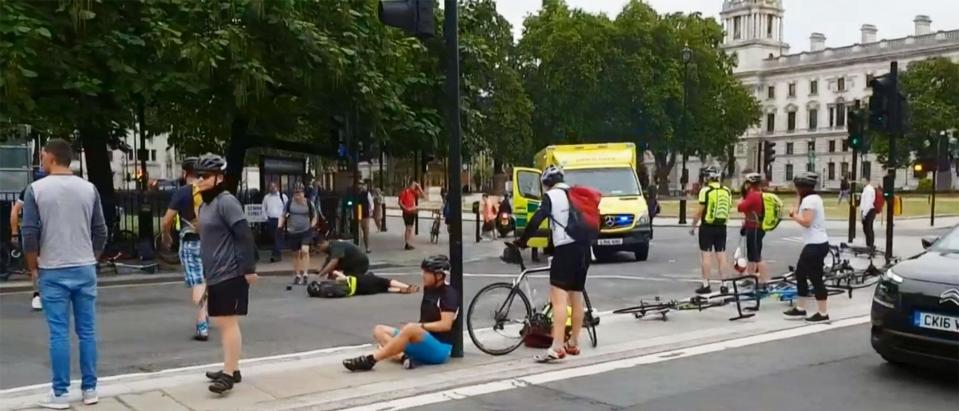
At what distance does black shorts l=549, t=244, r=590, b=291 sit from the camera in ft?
27.6

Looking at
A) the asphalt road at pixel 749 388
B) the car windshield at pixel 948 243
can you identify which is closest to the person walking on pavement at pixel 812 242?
the asphalt road at pixel 749 388

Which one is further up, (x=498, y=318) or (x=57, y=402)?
(x=498, y=318)

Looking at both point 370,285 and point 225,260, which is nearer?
point 225,260

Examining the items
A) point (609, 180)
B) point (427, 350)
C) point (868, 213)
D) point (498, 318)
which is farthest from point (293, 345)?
point (868, 213)

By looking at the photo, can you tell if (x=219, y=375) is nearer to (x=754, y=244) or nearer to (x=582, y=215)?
(x=582, y=215)

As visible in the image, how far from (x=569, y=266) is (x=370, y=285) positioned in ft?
18.6

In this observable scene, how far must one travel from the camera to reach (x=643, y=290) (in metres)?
14.5

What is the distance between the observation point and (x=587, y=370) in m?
8.23

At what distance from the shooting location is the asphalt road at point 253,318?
876 cm

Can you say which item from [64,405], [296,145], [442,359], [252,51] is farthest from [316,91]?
[64,405]

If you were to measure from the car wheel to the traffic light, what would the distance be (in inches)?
481

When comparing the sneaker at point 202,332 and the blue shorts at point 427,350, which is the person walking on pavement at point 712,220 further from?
the sneaker at point 202,332

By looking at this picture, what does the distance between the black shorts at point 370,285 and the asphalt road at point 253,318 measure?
1.13ft

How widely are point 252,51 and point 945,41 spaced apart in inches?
4123
